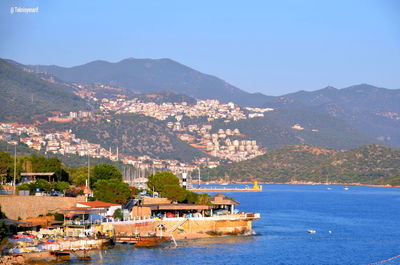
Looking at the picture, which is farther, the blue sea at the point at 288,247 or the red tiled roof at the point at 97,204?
the red tiled roof at the point at 97,204

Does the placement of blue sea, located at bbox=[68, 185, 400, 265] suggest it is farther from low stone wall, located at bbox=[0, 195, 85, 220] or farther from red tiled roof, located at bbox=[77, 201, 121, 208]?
low stone wall, located at bbox=[0, 195, 85, 220]

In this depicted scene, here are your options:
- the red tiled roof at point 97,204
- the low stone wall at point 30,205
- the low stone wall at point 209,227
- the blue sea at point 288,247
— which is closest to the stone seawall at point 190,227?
the low stone wall at point 209,227

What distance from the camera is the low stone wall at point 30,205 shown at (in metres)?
57.4

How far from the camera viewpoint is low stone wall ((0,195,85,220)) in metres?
57.4

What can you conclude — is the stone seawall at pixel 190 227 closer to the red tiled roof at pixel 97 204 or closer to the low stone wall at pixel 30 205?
the red tiled roof at pixel 97 204

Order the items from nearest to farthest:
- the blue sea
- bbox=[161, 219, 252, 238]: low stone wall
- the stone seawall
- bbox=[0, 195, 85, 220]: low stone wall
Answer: the blue sea → bbox=[0, 195, 85, 220]: low stone wall → the stone seawall → bbox=[161, 219, 252, 238]: low stone wall

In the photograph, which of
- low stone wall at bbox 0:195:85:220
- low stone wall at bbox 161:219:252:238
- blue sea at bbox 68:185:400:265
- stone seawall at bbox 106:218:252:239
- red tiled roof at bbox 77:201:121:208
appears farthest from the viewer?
low stone wall at bbox 161:219:252:238

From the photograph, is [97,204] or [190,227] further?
[190,227]

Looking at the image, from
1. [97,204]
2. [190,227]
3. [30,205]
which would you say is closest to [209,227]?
Answer: [190,227]

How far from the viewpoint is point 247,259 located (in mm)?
53688

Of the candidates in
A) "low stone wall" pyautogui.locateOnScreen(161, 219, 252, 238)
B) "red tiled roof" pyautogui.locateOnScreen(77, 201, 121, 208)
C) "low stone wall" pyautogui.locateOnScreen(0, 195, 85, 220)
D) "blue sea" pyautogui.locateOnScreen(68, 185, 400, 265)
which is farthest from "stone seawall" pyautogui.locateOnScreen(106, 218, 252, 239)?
"low stone wall" pyautogui.locateOnScreen(0, 195, 85, 220)

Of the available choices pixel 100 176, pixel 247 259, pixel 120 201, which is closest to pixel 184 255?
pixel 247 259

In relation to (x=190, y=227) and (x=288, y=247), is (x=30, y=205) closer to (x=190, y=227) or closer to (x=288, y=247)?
(x=190, y=227)

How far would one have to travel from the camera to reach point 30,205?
194 ft
